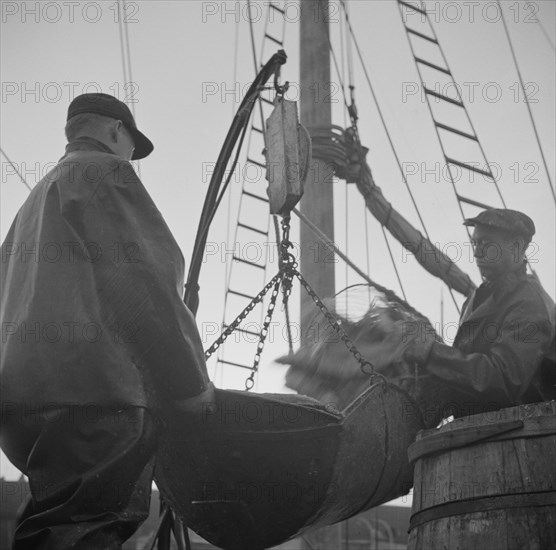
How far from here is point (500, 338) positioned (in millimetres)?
4652

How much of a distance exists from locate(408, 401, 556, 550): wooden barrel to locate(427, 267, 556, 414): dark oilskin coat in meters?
0.62

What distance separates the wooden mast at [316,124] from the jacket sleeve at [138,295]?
3.99m

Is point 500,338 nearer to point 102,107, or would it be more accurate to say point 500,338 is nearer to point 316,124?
point 102,107

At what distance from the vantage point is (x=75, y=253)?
3092mm

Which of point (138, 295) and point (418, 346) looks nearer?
point (138, 295)

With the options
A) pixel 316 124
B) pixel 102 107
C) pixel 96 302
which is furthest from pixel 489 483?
pixel 316 124

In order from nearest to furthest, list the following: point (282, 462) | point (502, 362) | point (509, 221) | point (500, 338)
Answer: point (282, 462), point (502, 362), point (500, 338), point (509, 221)

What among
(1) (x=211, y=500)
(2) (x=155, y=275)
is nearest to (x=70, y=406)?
(2) (x=155, y=275)

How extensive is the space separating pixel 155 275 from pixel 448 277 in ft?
17.7

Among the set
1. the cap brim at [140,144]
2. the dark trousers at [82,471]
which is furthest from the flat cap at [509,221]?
the dark trousers at [82,471]

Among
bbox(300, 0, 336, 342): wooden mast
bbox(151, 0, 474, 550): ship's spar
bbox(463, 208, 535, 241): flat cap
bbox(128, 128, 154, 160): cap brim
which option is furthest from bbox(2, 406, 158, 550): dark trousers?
bbox(300, 0, 336, 342): wooden mast

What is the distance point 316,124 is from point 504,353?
13.2ft

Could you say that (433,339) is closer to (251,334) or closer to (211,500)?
(211,500)

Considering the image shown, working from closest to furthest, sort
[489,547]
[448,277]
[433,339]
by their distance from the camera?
[489,547], [433,339], [448,277]
